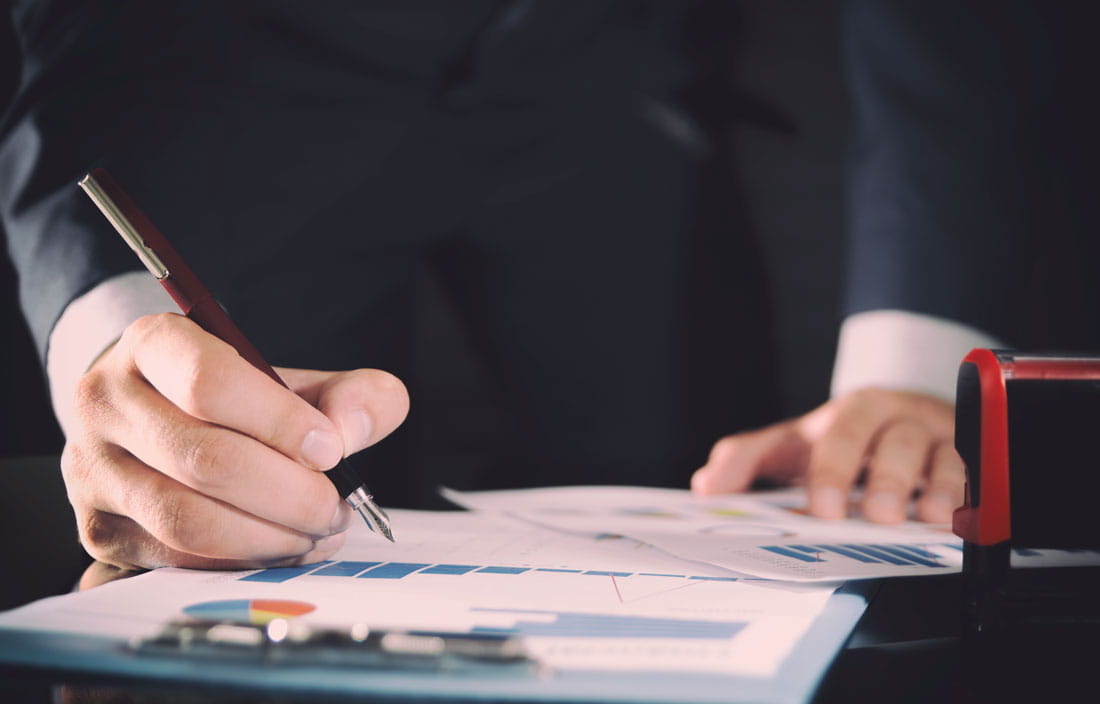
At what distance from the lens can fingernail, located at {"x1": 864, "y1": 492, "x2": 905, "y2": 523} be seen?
1.60 feet

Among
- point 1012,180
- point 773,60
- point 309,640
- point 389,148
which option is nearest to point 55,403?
point 309,640

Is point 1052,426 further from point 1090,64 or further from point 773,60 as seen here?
point 773,60

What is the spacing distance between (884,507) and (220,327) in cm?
40

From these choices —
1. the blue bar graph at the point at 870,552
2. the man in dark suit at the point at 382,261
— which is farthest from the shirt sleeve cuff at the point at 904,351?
the blue bar graph at the point at 870,552

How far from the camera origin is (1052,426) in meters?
0.31

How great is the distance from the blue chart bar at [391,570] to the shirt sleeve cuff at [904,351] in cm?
47

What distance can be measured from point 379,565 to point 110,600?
0.11 meters

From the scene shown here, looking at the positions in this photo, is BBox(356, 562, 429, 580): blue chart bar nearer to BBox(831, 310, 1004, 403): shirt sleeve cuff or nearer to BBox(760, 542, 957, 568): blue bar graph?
BBox(760, 542, 957, 568): blue bar graph

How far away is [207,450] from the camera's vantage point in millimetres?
330

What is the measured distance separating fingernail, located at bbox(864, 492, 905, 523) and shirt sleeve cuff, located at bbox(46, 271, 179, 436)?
0.47 m

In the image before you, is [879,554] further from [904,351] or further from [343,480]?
[904,351]

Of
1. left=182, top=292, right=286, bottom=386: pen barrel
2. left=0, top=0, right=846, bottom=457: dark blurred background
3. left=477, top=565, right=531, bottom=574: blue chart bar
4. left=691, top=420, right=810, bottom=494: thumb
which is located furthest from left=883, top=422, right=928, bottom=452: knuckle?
left=0, top=0, right=846, bottom=457: dark blurred background

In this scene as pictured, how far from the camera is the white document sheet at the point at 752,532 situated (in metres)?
0.36

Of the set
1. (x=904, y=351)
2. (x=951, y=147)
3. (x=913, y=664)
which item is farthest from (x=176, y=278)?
(x=951, y=147)
